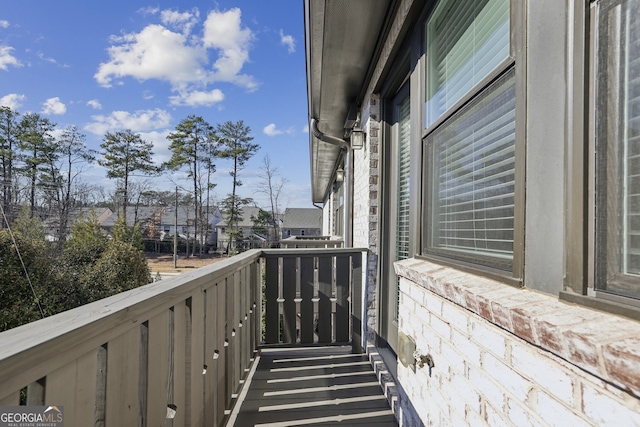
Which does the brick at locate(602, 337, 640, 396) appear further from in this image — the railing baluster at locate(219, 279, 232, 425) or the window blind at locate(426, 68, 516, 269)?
the railing baluster at locate(219, 279, 232, 425)

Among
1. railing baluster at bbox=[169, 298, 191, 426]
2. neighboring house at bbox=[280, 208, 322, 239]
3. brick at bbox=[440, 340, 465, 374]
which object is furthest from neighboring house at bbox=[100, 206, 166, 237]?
brick at bbox=[440, 340, 465, 374]

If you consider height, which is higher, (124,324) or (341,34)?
(341,34)

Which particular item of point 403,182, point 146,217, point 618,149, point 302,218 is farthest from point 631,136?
point 302,218

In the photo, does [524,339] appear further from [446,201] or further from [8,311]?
[8,311]

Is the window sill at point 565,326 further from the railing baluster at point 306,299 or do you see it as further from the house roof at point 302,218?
the house roof at point 302,218

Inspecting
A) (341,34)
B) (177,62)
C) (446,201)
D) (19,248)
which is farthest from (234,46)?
(446,201)

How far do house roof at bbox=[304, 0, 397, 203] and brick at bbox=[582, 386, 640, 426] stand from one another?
2233 millimetres

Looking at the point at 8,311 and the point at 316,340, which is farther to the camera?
the point at 8,311

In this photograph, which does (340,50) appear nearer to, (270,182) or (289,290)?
(289,290)

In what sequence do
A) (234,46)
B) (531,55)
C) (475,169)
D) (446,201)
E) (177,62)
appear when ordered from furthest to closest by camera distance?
(177,62)
(234,46)
(446,201)
(475,169)
(531,55)

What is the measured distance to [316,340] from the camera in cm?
309

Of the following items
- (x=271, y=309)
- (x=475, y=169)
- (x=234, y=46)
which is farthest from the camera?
(x=234, y=46)

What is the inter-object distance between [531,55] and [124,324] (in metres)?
1.31

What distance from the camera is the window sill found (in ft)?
1.82
